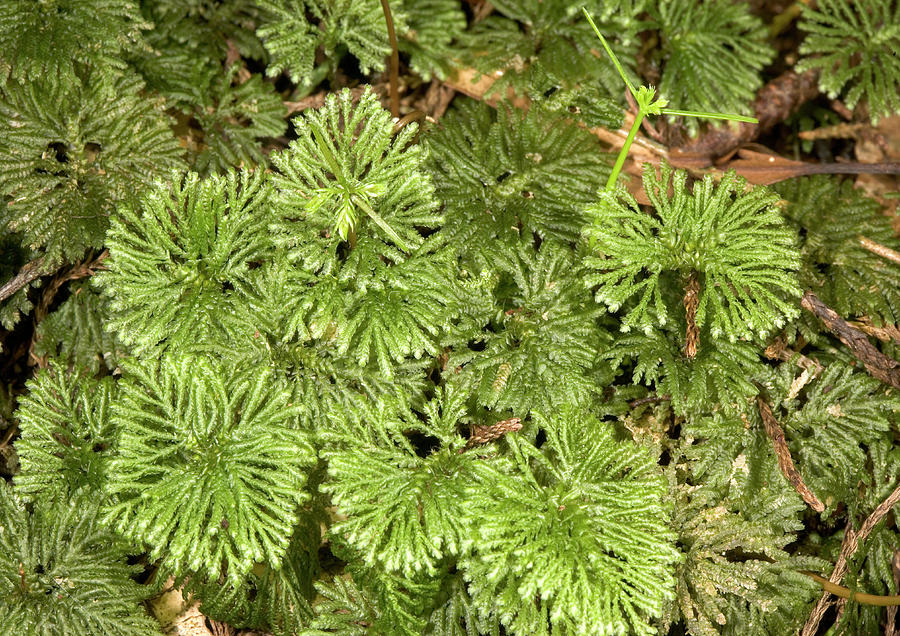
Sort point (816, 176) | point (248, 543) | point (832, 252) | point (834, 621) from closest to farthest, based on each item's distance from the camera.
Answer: point (248, 543) < point (834, 621) < point (832, 252) < point (816, 176)

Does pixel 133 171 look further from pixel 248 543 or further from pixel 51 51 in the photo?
pixel 248 543

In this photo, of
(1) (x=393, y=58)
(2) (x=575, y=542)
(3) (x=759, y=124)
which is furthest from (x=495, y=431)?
(3) (x=759, y=124)

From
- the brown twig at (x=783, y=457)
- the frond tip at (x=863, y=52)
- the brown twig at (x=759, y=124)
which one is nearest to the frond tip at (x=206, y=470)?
the brown twig at (x=783, y=457)

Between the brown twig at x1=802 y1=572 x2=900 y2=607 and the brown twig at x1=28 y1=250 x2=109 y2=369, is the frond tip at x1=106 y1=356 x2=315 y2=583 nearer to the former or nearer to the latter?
the brown twig at x1=28 y1=250 x2=109 y2=369

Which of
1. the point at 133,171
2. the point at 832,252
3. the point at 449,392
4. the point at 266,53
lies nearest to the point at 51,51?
the point at 133,171

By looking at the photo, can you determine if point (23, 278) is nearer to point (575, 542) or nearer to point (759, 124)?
point (575, 542)

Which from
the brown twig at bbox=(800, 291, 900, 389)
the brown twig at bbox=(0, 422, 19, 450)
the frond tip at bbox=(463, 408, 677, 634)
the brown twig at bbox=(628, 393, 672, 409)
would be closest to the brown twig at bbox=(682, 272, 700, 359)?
the brown twig at bbox=(628, 393, 672, 409)
